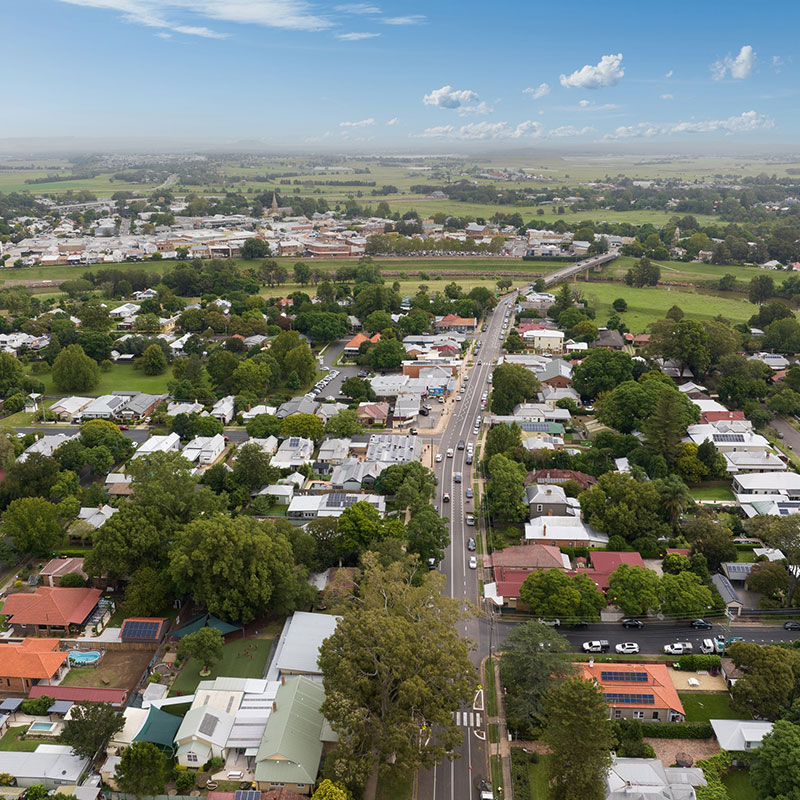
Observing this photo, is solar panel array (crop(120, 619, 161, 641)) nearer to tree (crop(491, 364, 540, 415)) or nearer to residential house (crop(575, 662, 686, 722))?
residential house (crop(575, 662, 686, 722))

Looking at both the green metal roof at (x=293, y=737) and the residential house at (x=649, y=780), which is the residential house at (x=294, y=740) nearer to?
the green metal roof at (x=293, y=737)

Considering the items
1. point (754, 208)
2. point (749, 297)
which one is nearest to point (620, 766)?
A: point (749, 297)

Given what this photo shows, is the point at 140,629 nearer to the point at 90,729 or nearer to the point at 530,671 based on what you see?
the point at 90,729

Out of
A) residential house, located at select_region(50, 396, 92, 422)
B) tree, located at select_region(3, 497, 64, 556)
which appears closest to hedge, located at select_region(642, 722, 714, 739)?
tree, located at select_region(3, 497, 64, 556)

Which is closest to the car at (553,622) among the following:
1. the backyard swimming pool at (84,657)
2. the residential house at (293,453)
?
the backyard swimming pool at (84,657)

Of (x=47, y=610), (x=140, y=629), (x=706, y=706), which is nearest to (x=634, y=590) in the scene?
(x=706, y=706)

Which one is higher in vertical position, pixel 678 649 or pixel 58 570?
pixel 678 649

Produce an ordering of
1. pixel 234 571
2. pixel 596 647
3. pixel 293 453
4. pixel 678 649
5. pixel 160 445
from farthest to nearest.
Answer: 1. pixel 160 445
2. pixel 293 453
3. pixel 234 571
4. pixel 596 647
5. pixel 678 649

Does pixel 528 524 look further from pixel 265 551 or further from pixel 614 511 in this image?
pixel 265 551
